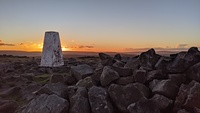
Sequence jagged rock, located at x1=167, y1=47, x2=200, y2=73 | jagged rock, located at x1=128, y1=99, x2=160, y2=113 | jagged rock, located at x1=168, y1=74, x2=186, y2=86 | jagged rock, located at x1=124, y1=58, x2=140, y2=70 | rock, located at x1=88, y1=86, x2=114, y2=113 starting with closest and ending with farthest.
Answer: jagged rock, located at x1=128, y1=99, x2=160, y2=113 → rock, located at x1=88, y1=86, x2=114, y2=113 → jagged rock, located at x1=168, y1=74, x2=186, y2=86 → jagged rock, located at x1=167, y1=47, x2=200, y2=73 → jagged rock, located at x1=124, y1=58, x2=140, y2=70

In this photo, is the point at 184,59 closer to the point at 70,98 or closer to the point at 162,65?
the point at 162,65

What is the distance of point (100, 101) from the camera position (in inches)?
286

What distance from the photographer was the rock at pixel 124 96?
7082 millimetres

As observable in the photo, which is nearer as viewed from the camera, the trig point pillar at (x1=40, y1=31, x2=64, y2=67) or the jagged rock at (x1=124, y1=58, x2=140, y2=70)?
the jagged rock at (x1=124, y1=58, x2=140, y2=70)

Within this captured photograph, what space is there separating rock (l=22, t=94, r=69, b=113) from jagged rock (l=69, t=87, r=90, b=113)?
0.64ft

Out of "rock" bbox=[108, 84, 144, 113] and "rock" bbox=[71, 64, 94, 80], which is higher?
"rock" bbox=[71, 64, 94, 80]

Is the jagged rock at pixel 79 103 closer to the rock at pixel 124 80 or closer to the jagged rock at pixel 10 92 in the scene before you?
the rock at pixel 124 80

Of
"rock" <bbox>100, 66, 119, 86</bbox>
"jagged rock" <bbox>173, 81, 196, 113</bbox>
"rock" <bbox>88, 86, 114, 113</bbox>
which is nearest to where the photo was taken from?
"jagged rock" <bbox>173, 81, 196, 113</bbox>

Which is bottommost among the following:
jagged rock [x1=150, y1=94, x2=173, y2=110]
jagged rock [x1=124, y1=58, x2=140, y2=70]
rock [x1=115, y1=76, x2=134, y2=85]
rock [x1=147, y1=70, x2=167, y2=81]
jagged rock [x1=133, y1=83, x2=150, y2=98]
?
jagged rock [x1=150, y1=94, x2=173, y2=110]

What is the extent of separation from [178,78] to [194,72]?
19.9 inches

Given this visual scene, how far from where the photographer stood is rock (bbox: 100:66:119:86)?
8.19 m

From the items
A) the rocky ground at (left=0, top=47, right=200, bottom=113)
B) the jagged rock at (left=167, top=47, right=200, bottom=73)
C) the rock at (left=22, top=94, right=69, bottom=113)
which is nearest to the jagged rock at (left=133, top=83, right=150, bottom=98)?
the rocky ground at (left=0, top=47, right=200, bottom=113)

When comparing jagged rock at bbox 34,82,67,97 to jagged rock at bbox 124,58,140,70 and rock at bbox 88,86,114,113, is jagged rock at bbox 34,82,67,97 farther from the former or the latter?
jagged rock at bbox 124,58,140,70

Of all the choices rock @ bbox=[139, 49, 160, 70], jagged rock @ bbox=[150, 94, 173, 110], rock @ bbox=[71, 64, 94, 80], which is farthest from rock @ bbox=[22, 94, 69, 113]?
rock @ bbox=[139, 49, 160, 70]
